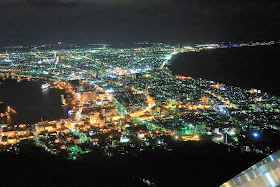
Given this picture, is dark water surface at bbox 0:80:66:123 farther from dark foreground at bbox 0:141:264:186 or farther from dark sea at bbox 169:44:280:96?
dark sea at bbox 169:44:280:96

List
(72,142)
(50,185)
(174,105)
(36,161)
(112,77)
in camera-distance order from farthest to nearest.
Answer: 1. (112,77)
2. (174,105)
3. (72,142)
4. (36,161)
5. (50,185)

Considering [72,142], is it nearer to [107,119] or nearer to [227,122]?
[107,119]

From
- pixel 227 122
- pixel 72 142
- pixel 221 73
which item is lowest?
pixel 227 122

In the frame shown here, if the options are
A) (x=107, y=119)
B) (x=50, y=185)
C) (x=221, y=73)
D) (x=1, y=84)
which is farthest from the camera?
(x=221, y=73)

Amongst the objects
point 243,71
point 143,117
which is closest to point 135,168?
point 143,117

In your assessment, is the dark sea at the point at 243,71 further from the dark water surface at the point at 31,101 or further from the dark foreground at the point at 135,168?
the dark water surface at the point at 31,101

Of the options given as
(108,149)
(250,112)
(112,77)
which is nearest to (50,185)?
(108,149)
